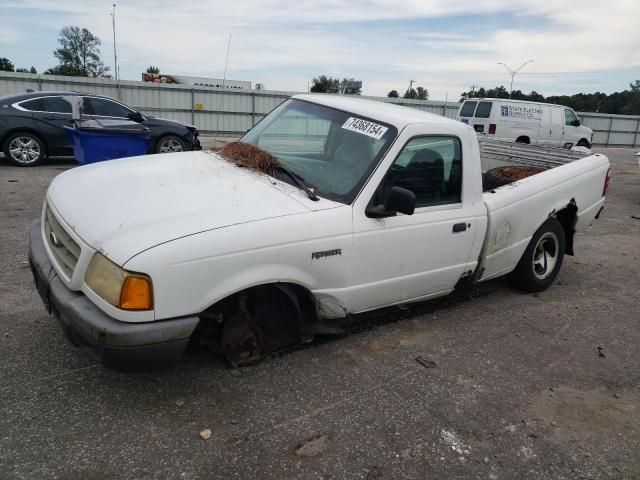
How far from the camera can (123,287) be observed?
7.95 feet

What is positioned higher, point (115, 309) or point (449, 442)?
point (115, 309)

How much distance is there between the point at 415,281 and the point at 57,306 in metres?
2.36

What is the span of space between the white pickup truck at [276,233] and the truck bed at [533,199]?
22 millimetres

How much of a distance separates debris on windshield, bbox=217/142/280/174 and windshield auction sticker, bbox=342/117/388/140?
603mm

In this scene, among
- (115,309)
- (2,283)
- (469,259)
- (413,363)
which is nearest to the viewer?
(115,309)

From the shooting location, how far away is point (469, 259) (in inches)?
158

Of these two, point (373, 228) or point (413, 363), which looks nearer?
point (373, 228)

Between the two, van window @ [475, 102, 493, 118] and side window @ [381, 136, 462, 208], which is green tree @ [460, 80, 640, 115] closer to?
van window @ [475, 102, 493, 118]

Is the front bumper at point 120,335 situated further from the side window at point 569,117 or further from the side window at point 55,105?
the side window at point 569,117

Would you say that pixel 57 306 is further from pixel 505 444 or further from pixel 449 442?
pixel 505 444

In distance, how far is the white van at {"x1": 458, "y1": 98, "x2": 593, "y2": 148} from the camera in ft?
59.0

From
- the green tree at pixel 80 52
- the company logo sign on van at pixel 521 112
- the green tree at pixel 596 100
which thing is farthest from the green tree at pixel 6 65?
the company logo sign on van at pixel 521 112

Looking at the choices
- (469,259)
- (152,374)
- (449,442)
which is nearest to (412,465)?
(449,442)

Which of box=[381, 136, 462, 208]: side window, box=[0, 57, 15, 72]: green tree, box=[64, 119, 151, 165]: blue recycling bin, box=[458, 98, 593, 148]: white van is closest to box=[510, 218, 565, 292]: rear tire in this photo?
box=[381, 136, 462, 208]: side window
